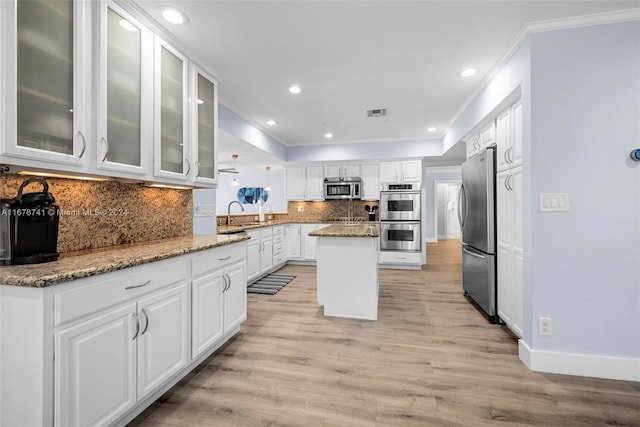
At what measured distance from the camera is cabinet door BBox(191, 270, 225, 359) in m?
2.02

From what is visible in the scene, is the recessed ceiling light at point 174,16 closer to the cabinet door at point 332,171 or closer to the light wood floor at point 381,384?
the light wood floor at point 381,384

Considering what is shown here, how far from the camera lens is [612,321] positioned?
2.04 metres

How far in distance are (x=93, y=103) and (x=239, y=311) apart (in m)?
1.89

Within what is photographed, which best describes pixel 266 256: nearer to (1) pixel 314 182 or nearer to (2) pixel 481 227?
(1) pixel 314 182

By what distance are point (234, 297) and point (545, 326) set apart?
247cm

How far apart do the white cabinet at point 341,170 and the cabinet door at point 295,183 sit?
0.55 meters

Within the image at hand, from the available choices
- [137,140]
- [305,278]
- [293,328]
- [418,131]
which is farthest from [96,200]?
[418,131]

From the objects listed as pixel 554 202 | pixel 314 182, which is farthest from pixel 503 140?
pixel 314 182

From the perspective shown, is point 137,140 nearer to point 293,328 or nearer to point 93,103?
point 93,103

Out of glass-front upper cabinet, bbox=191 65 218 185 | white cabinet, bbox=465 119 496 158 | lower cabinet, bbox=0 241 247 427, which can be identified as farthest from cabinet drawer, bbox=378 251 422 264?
lower cabinet, bbox=0 241 247 427

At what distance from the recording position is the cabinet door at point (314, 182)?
247 inches

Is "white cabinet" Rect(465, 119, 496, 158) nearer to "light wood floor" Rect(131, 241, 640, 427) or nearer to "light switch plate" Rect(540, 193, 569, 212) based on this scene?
"light switch plate" Rect(540, 193, 569, 212)

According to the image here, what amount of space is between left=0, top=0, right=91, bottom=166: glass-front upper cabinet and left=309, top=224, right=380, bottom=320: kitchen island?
6.92 feet

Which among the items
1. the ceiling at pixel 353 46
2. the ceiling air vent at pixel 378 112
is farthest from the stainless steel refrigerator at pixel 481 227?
the ceiling air vent at pixel 378 112
